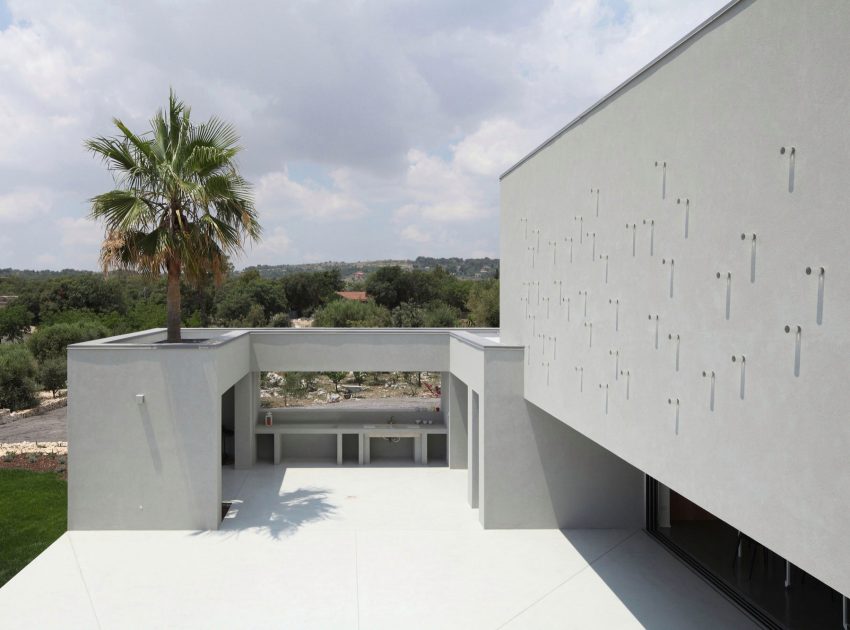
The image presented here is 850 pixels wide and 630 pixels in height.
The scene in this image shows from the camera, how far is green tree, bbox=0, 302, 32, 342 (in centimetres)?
4612

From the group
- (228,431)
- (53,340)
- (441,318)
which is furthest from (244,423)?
(441,318)

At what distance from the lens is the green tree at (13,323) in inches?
1816

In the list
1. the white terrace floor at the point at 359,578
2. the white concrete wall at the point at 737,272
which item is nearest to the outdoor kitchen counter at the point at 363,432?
the white terrace floor at the point at 359,578

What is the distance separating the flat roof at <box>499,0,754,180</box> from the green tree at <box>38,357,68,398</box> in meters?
29.2

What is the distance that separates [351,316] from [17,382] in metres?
21.2

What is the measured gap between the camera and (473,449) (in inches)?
580

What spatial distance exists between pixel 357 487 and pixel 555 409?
22.8 feet

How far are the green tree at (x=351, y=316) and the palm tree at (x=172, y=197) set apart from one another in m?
31.5

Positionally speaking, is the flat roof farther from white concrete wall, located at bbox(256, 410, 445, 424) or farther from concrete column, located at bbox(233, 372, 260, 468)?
white concrete wall, located at bbox(256, 410, 445, 424)

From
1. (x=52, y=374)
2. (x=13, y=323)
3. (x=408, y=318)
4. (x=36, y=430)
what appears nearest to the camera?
(x=36, y=430)

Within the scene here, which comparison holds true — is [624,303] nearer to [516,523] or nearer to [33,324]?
[516,523]

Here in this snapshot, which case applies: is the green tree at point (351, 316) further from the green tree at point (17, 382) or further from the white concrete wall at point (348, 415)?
the white concrete wall at point (348, 415)

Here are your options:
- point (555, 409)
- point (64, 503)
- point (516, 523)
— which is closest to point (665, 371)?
point (555, 409)

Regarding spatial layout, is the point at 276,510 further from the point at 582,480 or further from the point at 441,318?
the point at 441,318
